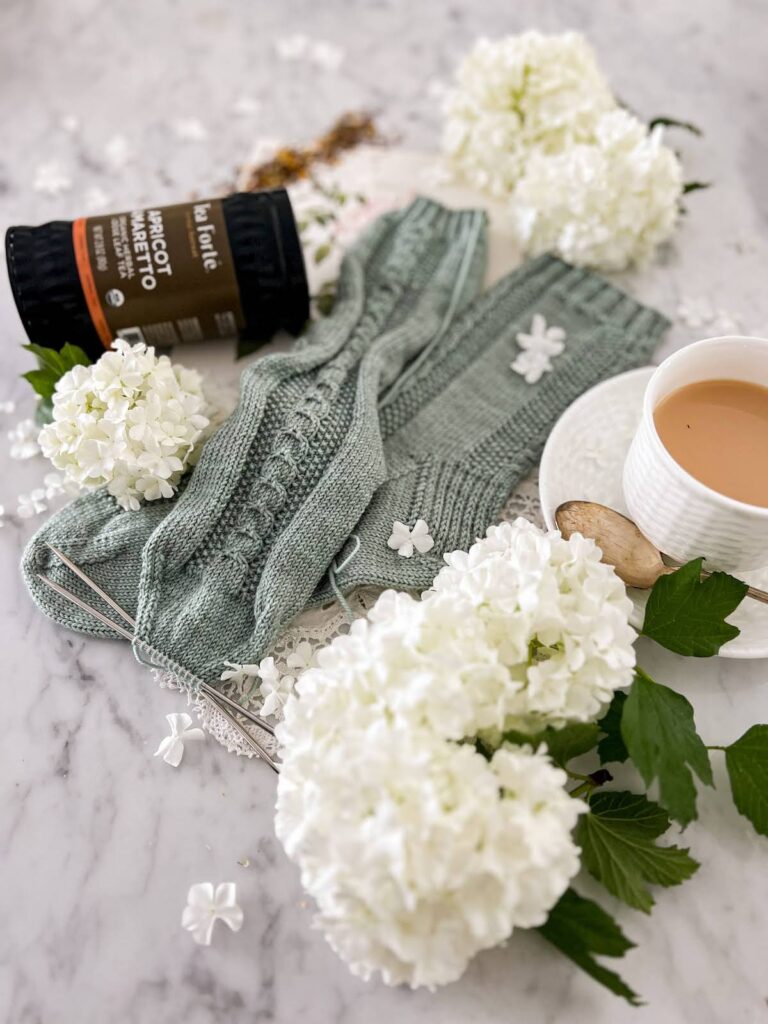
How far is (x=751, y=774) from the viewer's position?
645mm

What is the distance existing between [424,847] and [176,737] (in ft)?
0.98

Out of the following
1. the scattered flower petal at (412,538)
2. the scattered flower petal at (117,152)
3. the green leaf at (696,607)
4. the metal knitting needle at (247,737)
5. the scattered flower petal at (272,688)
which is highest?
the scattered flower petal at (117,152)

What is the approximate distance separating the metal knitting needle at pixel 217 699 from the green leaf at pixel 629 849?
0.25 metres

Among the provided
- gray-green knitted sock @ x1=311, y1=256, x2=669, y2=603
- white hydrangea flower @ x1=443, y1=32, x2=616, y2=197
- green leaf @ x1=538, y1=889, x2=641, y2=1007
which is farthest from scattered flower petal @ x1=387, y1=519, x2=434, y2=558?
white hydrangea flower @ x1=443, y1=32, x2=616, y2=197

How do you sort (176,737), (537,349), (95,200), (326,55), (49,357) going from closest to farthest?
(176,737) → (49,357) → (537,349) → (95,200) → (326,55)

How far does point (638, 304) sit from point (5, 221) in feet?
2.57

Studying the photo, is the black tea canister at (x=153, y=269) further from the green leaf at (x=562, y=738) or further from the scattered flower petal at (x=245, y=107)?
the green leaf at (x=562, y=738)

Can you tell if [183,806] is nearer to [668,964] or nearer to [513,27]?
[668,964]

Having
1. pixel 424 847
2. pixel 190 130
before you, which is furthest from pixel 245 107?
pixel 424 847

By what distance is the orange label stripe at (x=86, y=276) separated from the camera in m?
0.82

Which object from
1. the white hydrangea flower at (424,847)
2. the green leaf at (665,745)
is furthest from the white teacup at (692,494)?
the white hydrangea flower at (424,847)

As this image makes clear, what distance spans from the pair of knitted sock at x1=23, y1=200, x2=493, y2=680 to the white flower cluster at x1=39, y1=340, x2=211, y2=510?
33 millimetres

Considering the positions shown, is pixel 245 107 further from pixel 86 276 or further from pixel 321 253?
pixel 86 276

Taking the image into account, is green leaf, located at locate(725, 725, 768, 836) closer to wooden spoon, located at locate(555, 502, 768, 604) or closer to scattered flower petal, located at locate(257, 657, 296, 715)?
wooden spoon, located at locate(555, 502, 768, 604)
